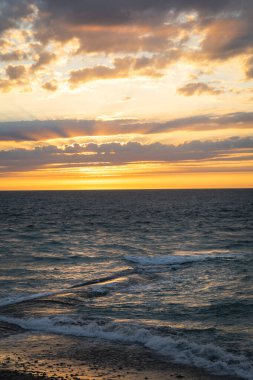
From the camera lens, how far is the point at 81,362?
1037 centimetres

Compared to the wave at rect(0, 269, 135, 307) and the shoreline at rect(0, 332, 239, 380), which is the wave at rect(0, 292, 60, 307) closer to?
the wave at rect(0, 269, 135, 307)

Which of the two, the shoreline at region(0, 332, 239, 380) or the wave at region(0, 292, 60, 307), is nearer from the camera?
the shoreline at region(0, 332, 239, 380)

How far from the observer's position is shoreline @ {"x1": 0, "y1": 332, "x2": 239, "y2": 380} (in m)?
9.53

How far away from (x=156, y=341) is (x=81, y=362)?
263 centimetres

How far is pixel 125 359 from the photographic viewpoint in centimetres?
1066

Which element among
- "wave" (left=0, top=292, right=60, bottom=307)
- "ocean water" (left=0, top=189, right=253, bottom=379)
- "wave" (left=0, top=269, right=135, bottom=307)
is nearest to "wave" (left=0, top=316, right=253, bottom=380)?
"ocean water" (left=0, top=189, right=253, bottom=379)

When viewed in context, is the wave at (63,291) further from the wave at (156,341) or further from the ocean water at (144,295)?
the wave at (156,341)

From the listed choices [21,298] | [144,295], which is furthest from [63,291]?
[144,295]

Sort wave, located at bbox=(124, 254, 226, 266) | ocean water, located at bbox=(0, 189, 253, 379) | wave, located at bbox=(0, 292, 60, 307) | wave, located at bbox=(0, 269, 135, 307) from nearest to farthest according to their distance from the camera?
ocean water, located at bbox=(0, 189, 253, 379) → wave, located at bbox=(0, 292, 60, 307) → wave, located at bbox=(0, 269, 135, 307) → wave, located at bbox=(124, 254, 226, 266)

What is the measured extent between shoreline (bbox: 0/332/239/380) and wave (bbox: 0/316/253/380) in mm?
391

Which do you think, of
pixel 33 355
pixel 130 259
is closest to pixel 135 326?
pixel 33 355

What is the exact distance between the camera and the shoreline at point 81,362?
953cm

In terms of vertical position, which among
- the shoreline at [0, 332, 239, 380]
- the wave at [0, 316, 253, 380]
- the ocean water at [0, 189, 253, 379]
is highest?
the shoreline at [0, 332, 239, 380]

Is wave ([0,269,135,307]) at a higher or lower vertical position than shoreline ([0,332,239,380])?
lower
